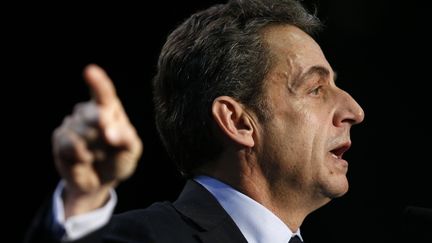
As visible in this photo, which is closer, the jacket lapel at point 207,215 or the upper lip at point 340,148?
the jacket lapel at point 207,215

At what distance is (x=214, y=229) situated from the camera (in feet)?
5.79

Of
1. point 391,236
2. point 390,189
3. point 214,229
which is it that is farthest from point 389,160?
point 214,229

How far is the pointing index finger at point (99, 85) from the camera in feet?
3.26

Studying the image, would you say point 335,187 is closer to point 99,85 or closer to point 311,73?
point 311,73

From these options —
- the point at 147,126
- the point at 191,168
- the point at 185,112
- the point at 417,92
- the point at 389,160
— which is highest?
the point at 185,112

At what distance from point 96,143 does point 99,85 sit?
107 mm

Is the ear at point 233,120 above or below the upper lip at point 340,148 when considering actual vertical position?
above

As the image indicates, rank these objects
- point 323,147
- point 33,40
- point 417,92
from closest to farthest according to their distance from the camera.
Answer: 1. point 323,147
2. point 33,40
3. point 417,92

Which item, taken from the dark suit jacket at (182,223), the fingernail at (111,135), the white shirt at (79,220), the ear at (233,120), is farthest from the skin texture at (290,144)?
the fingernail at (111,135)

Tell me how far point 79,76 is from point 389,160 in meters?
1.43

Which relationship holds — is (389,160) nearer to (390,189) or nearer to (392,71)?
(390,189)

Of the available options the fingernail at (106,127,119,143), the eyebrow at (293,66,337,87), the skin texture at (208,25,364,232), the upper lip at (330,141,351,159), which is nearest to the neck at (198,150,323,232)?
the skin texture at (208,25,364,232)

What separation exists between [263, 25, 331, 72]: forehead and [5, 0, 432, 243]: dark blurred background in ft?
2.28

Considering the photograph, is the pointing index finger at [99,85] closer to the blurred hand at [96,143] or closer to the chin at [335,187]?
the blurred hand at [96,143]
